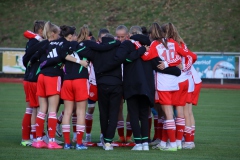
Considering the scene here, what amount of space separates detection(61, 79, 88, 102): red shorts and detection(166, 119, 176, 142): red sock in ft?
5.08

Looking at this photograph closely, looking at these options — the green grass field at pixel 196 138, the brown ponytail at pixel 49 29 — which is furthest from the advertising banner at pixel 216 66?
the brown ponytail at pixel 49 29

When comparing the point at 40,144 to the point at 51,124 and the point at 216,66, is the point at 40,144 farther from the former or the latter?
the point at 216,66

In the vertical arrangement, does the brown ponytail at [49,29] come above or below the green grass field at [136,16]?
below

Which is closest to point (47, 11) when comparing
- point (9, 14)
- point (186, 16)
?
point (9, 14)

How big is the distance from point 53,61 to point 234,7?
1143 inches

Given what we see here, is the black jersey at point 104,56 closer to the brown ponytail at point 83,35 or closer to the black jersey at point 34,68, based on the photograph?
the brown ponytail at point 83,35

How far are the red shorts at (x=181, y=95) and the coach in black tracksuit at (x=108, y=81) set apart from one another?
999 millimetres

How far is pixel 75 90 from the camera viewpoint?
10.5 m

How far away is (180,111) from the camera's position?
36.0 ft

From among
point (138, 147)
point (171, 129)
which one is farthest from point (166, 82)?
point (138, 147)

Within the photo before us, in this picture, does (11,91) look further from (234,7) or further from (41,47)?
(234,7)

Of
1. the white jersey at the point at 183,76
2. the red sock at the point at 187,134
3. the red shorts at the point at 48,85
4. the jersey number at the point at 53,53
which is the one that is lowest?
the red sock at the point at 187,134

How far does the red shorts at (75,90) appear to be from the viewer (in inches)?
414

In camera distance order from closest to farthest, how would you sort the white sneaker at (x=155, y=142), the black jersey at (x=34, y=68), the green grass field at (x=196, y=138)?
the green grass field at (x=196, y=138) < the black jersey at (x=34, y=68) < the white sneaker at (x=155, y=142)
